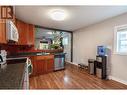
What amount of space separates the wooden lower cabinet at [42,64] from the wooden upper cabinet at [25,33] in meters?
0.81

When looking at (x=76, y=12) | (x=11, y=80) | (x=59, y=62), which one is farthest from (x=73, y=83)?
(x=11, y=80)

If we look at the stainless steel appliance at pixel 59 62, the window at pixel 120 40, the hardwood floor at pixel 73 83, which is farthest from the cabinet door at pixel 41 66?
the window at pixel 120 40

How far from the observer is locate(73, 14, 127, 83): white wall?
3.41 metres

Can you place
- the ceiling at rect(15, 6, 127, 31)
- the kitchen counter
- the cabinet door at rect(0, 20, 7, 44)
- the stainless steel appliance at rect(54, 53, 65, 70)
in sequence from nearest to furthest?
the kitchen counter → the cabinet door at rect(0, 20, 7, 44) → the ceiling at rect(15, 6, 127, 31) → the stainless steel appliance at rect(54, 53, 65, 70)

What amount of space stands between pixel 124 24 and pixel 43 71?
3.37 metres

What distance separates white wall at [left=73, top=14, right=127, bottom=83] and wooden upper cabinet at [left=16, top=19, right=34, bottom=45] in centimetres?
260

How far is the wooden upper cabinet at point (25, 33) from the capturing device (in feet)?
13.7

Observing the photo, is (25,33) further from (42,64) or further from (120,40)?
(120,40)

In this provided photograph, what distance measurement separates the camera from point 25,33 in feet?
14.4

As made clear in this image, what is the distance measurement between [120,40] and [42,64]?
302cm

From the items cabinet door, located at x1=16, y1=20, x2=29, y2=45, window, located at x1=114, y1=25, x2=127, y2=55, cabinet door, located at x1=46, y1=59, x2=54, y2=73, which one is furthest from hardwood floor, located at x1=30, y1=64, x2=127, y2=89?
cabinet door, located at x1=16, y1=20, x2=29, y2=45

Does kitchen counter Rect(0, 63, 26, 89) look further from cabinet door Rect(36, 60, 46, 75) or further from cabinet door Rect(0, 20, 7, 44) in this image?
cabinet door Rect(36, 60, 46, 75)
